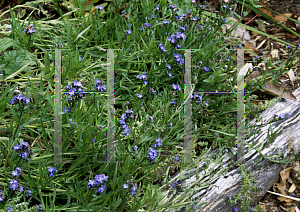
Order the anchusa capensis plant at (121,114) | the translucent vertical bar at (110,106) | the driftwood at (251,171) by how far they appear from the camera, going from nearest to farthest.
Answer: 1. the anchusa capensis plant at (121,114)
2. the translucent vertical bar at (110,106)
3. the driftwood at (251,171)

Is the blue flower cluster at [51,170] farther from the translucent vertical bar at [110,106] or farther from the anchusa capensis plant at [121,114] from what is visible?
the translucent vertical bar at [110,106]

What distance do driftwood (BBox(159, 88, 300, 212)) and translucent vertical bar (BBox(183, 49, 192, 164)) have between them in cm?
13

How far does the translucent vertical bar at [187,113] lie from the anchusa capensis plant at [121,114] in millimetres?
43

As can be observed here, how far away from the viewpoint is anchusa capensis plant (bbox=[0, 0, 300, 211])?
5.81 ft

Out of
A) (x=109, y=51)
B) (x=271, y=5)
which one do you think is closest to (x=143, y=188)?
(x=109, y=51)

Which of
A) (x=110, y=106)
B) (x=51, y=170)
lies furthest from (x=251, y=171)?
(x=51, y=170)

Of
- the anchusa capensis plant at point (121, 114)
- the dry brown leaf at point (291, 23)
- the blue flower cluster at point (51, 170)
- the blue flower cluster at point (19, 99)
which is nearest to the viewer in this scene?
the blue flower cluster at point (19, 99)

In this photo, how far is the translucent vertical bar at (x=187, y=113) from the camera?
2169 millimetres

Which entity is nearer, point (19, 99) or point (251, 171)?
point (19, 99)

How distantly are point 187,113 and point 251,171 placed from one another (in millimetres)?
736

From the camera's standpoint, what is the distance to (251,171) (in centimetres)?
240

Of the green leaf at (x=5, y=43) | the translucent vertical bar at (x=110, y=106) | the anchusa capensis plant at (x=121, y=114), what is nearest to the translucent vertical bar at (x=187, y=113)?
the anchusa capensis plant at (x=121, y=114)

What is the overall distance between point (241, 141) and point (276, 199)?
29.6 inches

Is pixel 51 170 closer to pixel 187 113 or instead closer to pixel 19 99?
pixel 19 99
